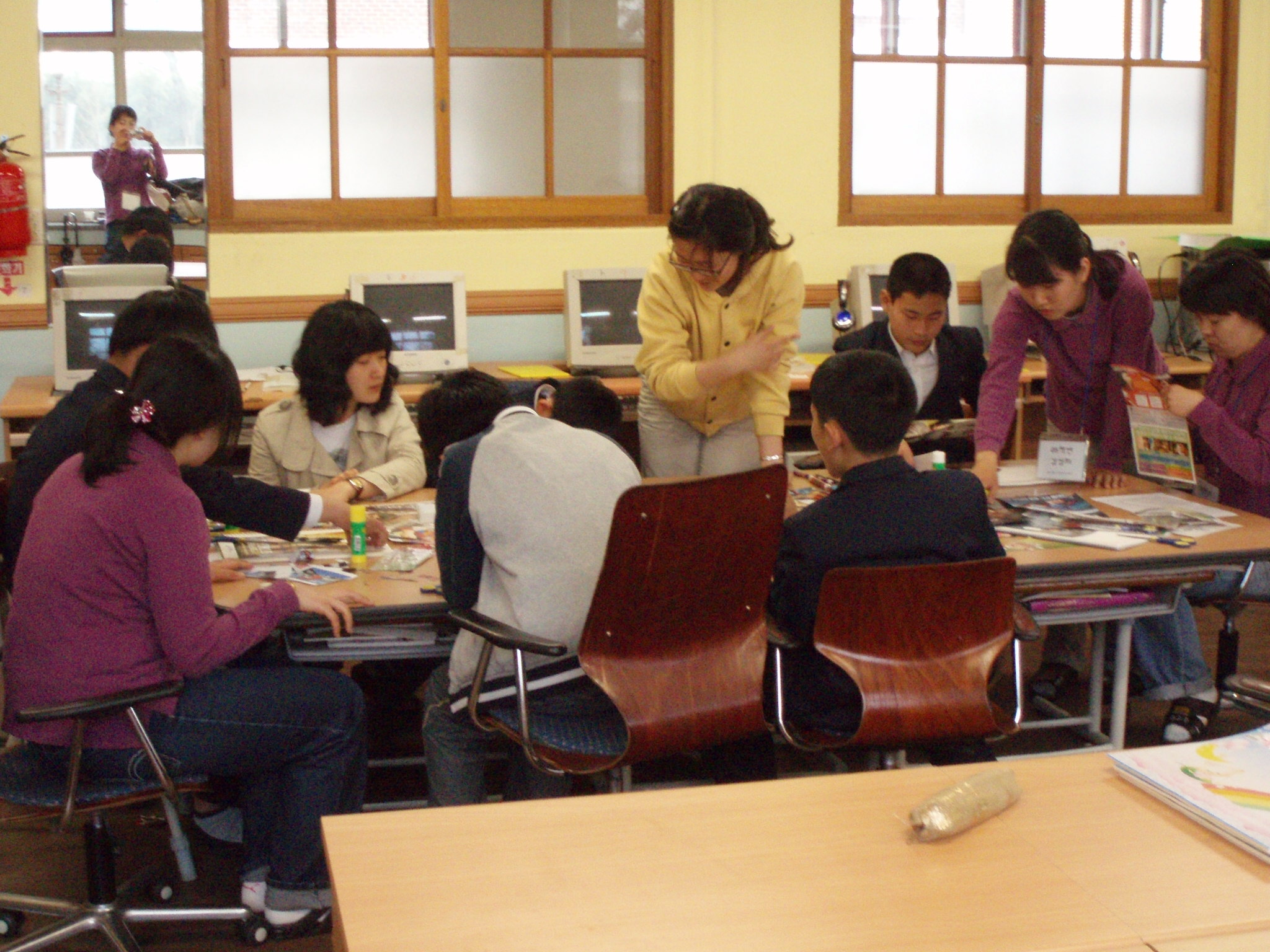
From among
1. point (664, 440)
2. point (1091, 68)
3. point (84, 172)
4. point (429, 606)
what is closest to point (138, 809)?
point (429, 606)

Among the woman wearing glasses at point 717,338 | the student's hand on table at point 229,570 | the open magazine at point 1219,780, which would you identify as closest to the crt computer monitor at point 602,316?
the woman wearing glasses at point 717,338

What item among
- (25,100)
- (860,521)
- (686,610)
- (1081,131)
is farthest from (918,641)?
(1081,131)

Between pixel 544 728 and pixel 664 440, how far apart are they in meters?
1.16

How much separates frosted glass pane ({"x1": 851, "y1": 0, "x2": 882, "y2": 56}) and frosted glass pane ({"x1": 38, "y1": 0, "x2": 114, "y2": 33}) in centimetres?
302

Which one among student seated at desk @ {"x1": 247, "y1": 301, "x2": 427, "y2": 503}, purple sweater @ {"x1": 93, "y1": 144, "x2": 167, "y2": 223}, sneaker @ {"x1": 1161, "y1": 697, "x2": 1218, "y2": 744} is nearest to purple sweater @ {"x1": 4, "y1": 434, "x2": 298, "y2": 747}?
student seated at desk @ {"x1": 247, "y1": 301, "x2": 427, "y2": 503}

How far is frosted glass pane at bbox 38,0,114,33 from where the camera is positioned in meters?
4.90

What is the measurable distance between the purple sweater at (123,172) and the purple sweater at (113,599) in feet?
10.3

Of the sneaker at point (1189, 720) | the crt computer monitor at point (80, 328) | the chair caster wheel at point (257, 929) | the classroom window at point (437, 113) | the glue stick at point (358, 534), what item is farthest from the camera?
the classroom window at point (437, 113)

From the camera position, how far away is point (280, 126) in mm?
5297

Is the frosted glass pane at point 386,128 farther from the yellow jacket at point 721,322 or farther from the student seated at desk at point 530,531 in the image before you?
the student seated at desk at point 530,531

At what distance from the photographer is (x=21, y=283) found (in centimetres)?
508

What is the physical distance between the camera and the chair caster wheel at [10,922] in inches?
98.8

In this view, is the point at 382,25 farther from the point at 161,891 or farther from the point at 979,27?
the point at 161,891

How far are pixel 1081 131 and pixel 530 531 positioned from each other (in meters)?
4.71
